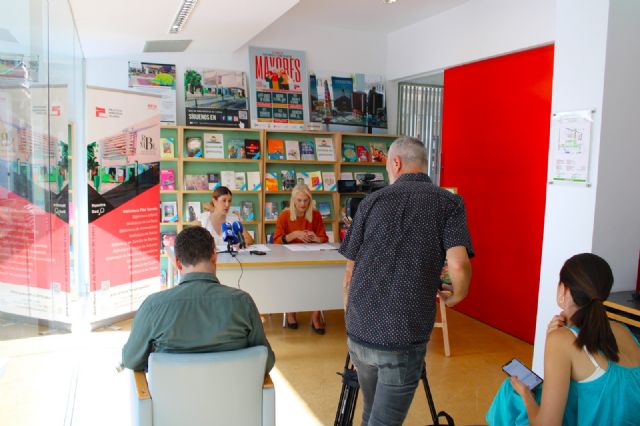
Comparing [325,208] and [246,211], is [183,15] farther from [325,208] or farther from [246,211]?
[325,208]

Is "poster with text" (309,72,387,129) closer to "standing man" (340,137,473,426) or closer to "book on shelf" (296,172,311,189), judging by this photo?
"book on shelf" (296,172,311,189)

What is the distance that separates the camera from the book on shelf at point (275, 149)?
284 inches

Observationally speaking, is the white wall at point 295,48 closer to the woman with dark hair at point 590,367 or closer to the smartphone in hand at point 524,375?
the smartphone in hand at point 524,375

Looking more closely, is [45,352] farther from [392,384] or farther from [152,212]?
[152,212]

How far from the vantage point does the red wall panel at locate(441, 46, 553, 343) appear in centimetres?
539

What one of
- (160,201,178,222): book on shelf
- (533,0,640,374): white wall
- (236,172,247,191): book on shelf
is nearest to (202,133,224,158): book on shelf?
(236,172,247,191): book on shelf

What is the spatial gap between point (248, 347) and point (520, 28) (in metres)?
4.54

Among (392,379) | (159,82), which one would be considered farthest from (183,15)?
(392,379)

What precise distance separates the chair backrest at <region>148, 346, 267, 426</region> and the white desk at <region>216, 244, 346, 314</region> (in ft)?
8.02

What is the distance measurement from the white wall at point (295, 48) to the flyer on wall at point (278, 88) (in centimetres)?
13

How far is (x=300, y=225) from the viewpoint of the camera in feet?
19.0

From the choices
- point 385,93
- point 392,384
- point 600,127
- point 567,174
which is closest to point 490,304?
point 567,174

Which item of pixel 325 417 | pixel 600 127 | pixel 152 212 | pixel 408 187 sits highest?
pixel 600 127

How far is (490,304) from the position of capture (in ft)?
19.9
